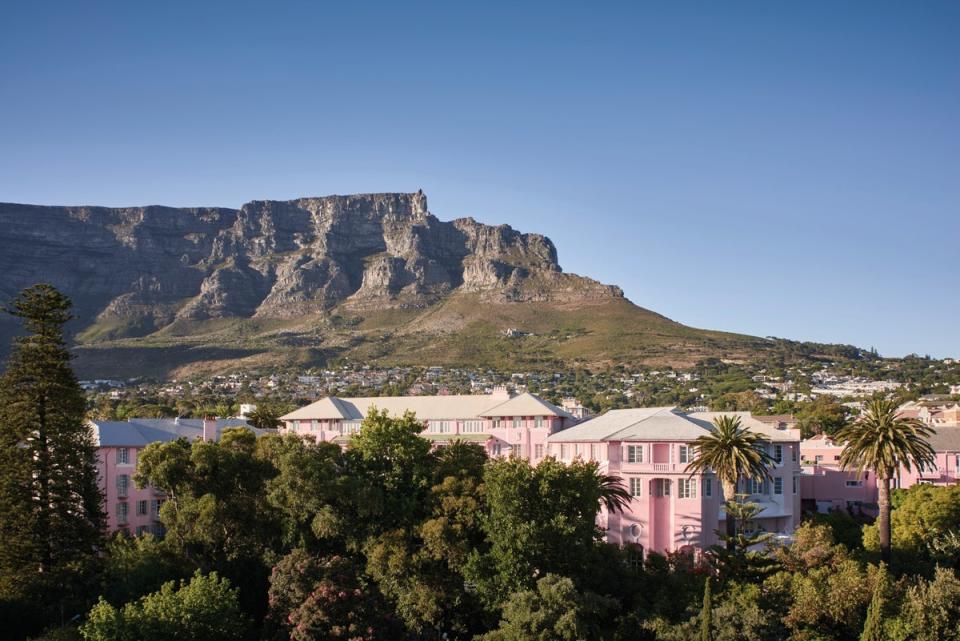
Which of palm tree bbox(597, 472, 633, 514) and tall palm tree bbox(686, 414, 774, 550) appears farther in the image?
palm tree bbox(597, 472, 633, 514)

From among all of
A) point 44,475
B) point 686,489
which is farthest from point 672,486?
point 44,475

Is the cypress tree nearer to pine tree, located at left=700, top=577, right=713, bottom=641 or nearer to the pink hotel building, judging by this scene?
the pink hotel building

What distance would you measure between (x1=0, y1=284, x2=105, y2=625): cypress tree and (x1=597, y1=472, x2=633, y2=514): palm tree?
2569 centimetres

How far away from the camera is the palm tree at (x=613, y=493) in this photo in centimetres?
5331

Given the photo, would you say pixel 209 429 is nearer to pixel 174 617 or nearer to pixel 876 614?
pixel 174 617

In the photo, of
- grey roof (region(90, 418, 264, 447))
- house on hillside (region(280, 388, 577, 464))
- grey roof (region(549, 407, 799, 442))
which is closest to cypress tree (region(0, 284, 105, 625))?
grey roof (region(90, 418, 264, 447))

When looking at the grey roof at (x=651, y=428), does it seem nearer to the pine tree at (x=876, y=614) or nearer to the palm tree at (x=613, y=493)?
the palm tree at (x=613, y=493)

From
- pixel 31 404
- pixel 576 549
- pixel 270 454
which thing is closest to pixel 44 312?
pixel 31 404

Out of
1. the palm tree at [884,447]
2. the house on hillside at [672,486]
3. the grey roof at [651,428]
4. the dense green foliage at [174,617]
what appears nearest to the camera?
the dense green foliage at [174,617]

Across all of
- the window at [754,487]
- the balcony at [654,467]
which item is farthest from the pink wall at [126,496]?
the window at [754,487]

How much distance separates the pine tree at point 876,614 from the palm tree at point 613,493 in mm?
13153

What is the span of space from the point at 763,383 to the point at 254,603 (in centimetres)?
14126

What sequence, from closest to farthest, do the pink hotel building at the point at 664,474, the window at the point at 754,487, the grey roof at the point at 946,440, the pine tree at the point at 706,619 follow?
the pine tree at the point at 706,619, the pink hotel building at the point at 664,474, the window at the point at 754,487, the grey roof at the point at 946,440

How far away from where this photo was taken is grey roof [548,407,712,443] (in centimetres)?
5688
